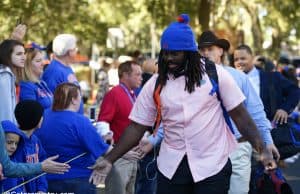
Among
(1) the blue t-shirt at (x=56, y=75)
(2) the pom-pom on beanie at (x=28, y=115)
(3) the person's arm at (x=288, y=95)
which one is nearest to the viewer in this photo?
A: (2) the pom-pom on beanie at (x=28, y=115)

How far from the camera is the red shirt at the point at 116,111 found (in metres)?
8.56

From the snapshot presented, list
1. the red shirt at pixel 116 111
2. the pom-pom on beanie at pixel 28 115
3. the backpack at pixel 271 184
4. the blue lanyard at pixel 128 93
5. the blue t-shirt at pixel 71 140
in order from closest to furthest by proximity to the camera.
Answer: the pom-pom on beanie at pixel 28 115 → the blue t-shirt at pixel 71 140 → the backpack at pixel 271 184 → the red shirt at pixel 116 111 → the blue lanyard at pixel 128 93

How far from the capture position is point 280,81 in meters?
9.29

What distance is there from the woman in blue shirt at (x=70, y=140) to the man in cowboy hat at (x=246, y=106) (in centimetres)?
134

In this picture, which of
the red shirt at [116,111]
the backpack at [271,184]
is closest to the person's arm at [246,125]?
the backpack at [271,184]

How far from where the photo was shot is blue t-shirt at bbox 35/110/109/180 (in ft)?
21.4

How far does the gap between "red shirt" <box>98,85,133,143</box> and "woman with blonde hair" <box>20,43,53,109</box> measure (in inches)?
35.1

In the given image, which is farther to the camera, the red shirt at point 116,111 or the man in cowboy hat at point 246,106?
the red shirt at point 116,111

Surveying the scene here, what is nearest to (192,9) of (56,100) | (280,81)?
(280,81)

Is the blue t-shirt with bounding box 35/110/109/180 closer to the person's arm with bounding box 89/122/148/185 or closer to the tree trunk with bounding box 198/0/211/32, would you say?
the person's arm with bounding box 89/122/148/185

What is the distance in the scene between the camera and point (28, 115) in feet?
20.5

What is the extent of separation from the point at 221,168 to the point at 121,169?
3.07 m

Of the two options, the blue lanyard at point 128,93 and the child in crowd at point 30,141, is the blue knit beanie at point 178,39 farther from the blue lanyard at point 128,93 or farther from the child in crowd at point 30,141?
the blue lanyard at point 128,93

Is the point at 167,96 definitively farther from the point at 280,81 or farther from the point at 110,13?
the point at 110,13
